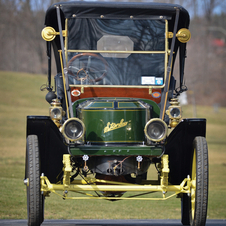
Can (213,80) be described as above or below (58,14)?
below

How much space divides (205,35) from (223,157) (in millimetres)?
42446

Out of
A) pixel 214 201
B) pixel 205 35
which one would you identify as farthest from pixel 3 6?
pixel 214 201

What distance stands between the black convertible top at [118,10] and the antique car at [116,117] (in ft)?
0.05

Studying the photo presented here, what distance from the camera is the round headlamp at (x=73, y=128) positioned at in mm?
6316

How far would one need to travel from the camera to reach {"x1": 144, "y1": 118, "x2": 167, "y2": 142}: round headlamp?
6379mm

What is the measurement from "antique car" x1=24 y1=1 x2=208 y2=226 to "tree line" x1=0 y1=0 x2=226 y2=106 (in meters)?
51.5

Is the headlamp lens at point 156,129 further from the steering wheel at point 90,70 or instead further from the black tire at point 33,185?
the steering wheel at point 90,70

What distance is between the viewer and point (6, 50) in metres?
71.8

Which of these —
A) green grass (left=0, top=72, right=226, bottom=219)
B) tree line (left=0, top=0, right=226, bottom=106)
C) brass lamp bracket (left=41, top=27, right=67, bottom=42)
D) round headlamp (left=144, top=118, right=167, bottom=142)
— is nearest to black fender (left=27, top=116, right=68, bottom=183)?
round headlamp (left=144, top=118, right=167, bottom=142)

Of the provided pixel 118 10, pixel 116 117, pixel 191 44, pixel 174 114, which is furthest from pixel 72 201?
pixel 191 44

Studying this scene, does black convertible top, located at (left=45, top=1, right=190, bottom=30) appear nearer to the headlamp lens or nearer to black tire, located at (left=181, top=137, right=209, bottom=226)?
the headlamp lens

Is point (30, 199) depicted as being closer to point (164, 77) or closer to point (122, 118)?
point (122, 118)

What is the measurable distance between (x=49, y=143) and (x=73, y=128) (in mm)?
772

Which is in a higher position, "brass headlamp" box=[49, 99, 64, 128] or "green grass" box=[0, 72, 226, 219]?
"brass headlamp" box=[49, 99, 64, 128]
